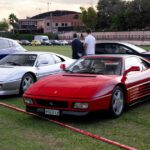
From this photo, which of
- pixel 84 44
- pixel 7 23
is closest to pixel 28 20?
pixel 7 23

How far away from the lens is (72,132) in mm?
6836

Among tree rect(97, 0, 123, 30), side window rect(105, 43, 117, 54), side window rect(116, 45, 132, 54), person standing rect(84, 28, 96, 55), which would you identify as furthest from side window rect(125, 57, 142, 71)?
tree rect(97, 0, 123, 30)

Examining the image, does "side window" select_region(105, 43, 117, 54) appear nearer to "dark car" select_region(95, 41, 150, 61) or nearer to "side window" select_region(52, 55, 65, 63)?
"dark car" select_region(95, 41, 150, 61)

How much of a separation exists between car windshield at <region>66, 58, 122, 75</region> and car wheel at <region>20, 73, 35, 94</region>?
82.0 inches

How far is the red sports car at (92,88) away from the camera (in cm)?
732

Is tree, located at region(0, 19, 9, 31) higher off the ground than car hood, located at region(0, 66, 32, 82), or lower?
Result: lower

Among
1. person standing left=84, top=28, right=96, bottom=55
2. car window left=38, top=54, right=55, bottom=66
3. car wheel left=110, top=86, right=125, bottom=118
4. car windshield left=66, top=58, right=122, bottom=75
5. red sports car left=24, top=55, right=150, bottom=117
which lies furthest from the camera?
person standing left=84, top=28, right=96, bottom=55

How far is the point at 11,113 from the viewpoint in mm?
8484

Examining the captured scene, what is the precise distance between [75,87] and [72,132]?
103 cm

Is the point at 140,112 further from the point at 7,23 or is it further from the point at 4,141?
the point at 7,23

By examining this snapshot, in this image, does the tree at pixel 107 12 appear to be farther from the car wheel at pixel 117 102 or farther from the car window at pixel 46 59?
the car wheel at pixel 117 102

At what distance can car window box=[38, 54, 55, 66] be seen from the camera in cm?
1177

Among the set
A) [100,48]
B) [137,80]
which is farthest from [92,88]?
[100,48]

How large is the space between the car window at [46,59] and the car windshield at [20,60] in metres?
0.20
